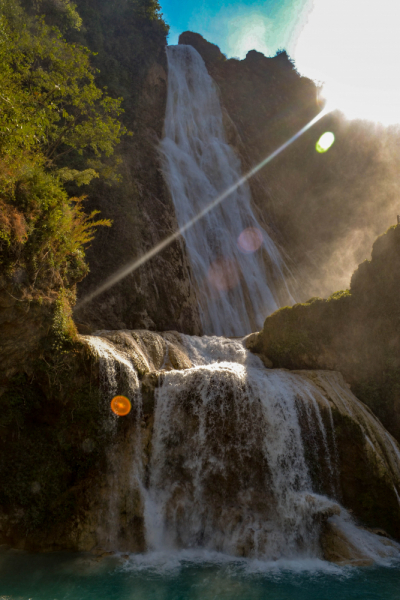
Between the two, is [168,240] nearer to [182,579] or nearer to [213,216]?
[213,216]

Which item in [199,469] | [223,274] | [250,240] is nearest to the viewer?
[199,469]

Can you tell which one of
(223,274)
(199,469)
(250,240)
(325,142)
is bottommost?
(199,469)

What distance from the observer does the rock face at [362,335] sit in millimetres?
15062

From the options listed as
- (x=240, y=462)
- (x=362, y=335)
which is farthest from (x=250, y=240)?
(x=240, y=462)

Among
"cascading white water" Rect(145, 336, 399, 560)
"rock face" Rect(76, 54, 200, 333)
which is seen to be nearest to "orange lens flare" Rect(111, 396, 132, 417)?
"cascading white water" Rect(145, 336, 399, 560)

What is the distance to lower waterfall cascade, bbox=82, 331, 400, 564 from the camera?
9867 mm

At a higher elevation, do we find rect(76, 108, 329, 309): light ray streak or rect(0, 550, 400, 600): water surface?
rect(76, 108, 329, 309): light ray streak

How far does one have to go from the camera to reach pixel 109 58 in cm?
2994

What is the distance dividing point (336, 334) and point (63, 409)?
36.5 ft

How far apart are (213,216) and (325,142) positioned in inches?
1050

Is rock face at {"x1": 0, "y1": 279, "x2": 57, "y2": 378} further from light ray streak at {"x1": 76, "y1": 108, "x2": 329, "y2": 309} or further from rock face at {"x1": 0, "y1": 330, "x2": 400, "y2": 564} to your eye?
light ray streak at {"x1": 76, "y1": 108, "x2": 329, "y2": 309}

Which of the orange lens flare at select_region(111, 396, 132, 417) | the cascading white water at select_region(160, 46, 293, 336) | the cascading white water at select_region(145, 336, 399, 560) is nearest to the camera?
the cascading white water at select_region(145, 336, 399, 560)

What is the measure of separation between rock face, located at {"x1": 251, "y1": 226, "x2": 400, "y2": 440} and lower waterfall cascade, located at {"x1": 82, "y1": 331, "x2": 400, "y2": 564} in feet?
7.43

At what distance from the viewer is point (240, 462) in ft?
36.0
